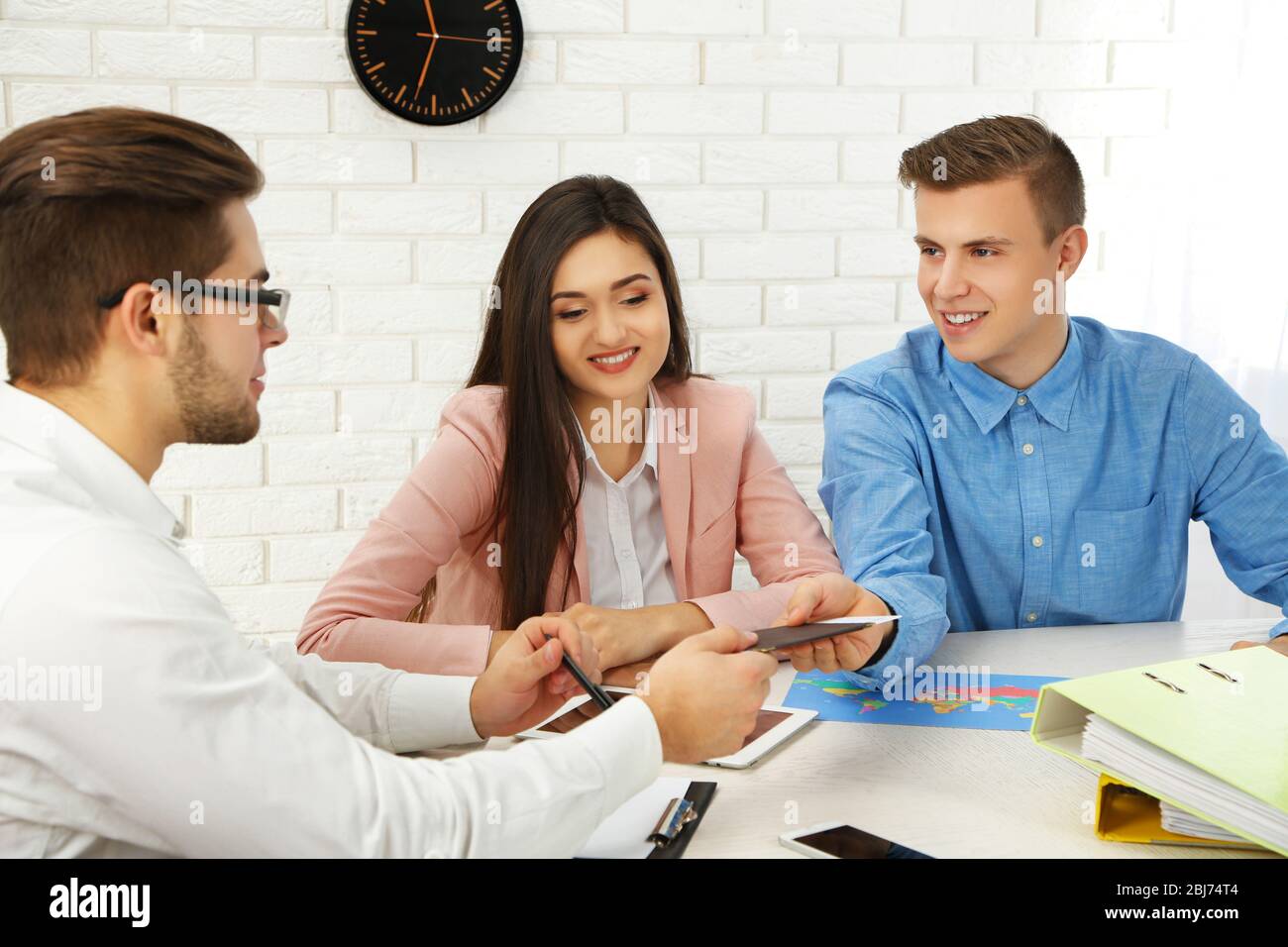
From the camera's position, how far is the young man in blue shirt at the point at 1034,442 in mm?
1902

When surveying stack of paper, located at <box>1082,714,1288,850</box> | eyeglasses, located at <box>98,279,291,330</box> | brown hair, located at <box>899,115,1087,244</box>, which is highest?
brown hair, located at <box>899,115,1087,244</box>

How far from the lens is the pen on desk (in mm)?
1224

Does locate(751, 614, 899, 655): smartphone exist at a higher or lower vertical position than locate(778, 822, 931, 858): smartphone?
higher

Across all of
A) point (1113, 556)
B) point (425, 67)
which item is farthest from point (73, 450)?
point (425, 67)

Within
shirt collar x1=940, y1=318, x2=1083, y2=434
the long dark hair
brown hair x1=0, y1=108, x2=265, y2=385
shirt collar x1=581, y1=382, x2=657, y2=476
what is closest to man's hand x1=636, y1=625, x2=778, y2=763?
brown hair x1=0, y1=108, x2=265, y2=385

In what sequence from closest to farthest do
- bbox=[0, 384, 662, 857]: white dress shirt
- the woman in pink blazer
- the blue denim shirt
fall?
1. bbox=[0, 384, 662, 857]: white dress shirt
2. the woman in pink blazer
3. the blue denim shirt

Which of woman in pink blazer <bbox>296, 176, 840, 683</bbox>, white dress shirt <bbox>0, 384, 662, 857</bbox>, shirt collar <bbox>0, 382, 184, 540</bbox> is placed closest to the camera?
white dress shirt <bbox>0, 384, 662, 857</bbox>

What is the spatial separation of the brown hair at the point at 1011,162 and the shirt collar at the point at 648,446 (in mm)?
611

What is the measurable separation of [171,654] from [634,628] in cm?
82

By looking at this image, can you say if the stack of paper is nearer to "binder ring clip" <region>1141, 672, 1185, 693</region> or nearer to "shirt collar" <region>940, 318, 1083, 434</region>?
"binder ring clip" <region>1141, 672, 1185, 693</region>

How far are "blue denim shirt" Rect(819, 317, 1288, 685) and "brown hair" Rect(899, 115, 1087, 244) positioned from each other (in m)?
0.25

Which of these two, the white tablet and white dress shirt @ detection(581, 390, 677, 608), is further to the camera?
white dress shirt @ detection(581, 390, 677, 608)

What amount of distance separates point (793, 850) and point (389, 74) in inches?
81.2

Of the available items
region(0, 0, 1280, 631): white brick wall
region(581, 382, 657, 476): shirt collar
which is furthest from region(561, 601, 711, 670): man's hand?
region(0, 0, 1280, 631): white brick wall
